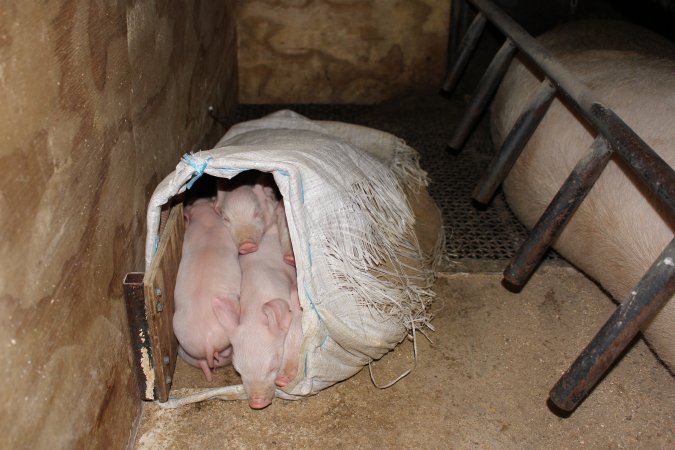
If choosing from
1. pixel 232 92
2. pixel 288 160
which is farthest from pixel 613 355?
pixel 232 92

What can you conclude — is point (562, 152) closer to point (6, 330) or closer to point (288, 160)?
point (288, 160)

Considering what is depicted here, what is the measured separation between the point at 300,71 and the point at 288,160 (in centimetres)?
197

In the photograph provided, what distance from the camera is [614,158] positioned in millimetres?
2002

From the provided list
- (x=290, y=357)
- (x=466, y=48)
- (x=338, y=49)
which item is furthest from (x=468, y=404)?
(x=338, y=49)

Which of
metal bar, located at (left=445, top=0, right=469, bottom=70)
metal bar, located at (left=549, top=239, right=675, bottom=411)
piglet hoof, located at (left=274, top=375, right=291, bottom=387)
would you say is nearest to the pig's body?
metal bar, located at (left=549, top=239, right=675, bottom=411)

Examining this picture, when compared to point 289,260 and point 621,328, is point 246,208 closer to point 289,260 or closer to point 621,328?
point 289,260

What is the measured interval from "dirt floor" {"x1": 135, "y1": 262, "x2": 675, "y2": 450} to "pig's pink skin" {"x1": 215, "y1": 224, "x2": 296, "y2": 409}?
13cm

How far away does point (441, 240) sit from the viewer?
2492 millimetres

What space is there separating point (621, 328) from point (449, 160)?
1.85 metres

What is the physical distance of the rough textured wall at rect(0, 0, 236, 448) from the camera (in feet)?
3.53

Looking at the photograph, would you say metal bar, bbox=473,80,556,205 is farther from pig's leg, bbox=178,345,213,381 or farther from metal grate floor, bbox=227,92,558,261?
pig's leg, bbox=178,345,213,381

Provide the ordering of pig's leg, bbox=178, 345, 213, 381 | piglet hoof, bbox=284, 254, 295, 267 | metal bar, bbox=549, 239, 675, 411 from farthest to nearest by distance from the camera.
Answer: piglet hoof, bbox=284, 254, 295, 267, pig's leg, bbox=178, 345, 213, 381, metal bar, bbox=549, 239, 675, 411

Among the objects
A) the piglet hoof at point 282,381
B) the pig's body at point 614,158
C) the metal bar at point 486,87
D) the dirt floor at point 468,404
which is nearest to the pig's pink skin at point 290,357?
the piglet hoof at point 282,381

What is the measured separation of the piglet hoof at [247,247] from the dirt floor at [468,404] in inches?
15.3
